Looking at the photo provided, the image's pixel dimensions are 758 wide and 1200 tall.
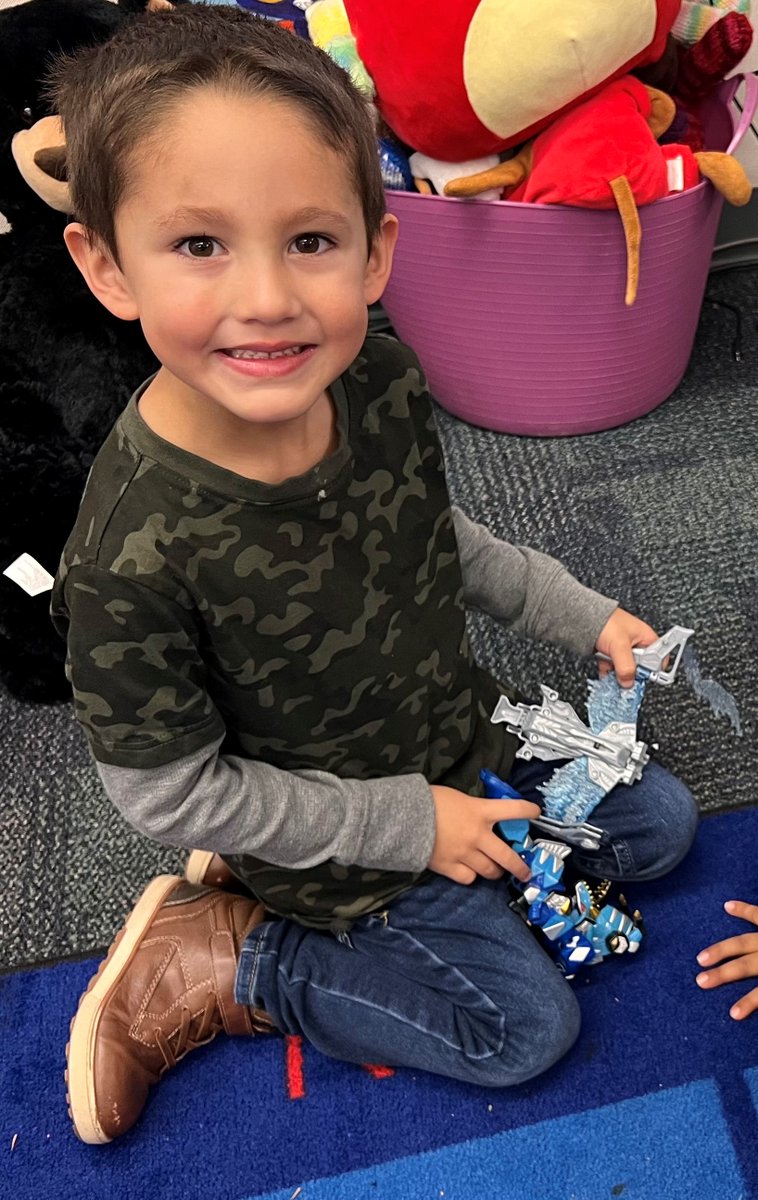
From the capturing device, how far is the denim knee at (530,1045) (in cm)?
74

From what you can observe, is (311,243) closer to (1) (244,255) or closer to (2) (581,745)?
(1) (244,255)

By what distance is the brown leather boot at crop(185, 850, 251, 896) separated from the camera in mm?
875

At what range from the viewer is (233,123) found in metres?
0.44

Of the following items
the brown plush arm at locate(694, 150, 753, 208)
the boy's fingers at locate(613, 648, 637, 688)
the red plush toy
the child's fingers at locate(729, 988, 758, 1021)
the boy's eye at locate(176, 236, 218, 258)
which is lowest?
the child's fingers at locate(729, 988, 758, 1021)

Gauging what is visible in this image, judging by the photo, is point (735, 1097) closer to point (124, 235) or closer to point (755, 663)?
point (755, 663)

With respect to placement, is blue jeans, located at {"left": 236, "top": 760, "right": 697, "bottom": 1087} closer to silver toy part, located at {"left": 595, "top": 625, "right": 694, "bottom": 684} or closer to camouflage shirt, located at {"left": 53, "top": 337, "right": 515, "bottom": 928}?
camouflage shirt, located at {"left": 53, "top": 337, "right": 515, "bottom": 928}

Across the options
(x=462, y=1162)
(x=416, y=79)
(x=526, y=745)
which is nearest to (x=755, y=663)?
(x=526, y=745)

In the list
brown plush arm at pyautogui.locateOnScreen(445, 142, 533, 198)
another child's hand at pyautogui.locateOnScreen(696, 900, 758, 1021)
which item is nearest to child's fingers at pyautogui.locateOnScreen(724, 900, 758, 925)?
another child's hand at pyautogui.locateOnScreen(696, 900, 758, 1021)

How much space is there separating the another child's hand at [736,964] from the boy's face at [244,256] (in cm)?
62

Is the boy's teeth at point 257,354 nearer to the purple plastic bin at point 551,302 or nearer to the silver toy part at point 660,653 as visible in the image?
the silver toy part at point 660,653

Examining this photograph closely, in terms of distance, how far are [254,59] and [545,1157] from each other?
786 millimetres

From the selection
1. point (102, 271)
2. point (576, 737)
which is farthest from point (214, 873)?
point (102, 271)

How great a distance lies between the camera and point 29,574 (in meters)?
0.99

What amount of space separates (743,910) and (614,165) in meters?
0.75
